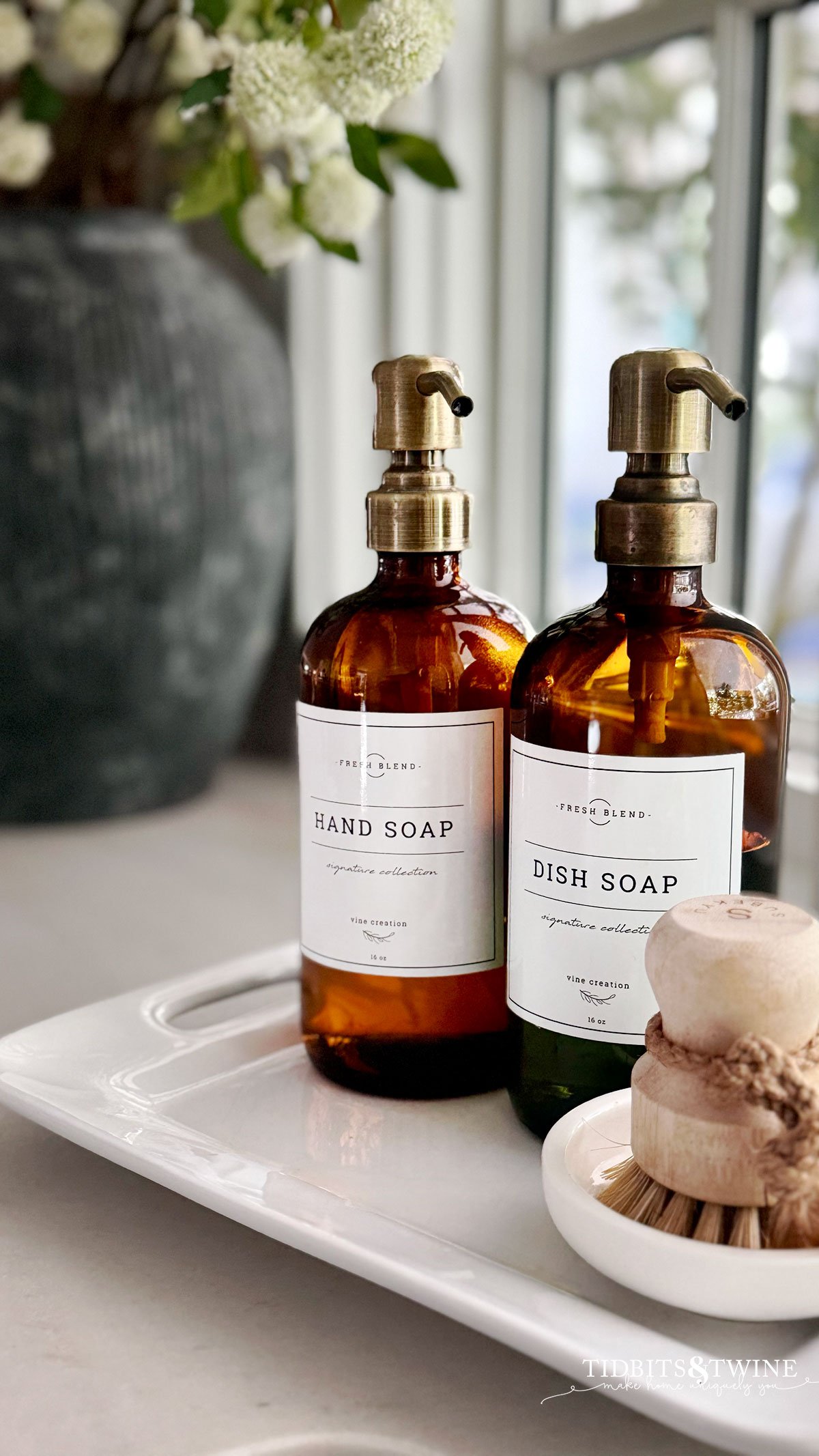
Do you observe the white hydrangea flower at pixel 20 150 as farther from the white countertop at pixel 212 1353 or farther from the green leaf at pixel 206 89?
the white countertop at pixel 212 1353

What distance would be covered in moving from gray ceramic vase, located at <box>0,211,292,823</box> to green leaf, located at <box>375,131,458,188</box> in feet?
1.04

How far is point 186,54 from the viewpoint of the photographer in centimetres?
84

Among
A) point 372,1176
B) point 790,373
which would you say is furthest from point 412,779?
point 790,373

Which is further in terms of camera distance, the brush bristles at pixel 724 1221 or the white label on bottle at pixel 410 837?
the white label on bottle at pixel 410 837

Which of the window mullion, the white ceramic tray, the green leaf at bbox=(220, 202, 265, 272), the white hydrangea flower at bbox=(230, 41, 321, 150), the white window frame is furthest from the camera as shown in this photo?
the white window frame

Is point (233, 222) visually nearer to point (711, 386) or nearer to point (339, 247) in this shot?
point (339, 247)

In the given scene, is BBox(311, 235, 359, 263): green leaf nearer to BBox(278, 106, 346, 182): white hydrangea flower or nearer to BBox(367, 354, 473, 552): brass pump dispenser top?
BBox(278, 106, 346, 182): white hydrangea flower

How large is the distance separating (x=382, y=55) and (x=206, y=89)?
3.2 inches

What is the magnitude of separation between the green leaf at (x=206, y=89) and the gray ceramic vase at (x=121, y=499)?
0.35 metres

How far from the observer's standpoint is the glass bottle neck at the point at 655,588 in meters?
0.42

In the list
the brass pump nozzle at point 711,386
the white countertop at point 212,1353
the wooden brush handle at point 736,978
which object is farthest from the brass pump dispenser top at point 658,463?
the white countertop at point 212,1353

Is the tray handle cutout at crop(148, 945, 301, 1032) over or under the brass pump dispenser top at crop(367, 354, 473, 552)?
under

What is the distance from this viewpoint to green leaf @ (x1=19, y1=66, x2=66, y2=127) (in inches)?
32.9

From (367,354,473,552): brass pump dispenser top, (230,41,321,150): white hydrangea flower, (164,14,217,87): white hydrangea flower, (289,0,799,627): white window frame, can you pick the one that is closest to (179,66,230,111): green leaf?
(230,41,321,150): white hydrangea flower
